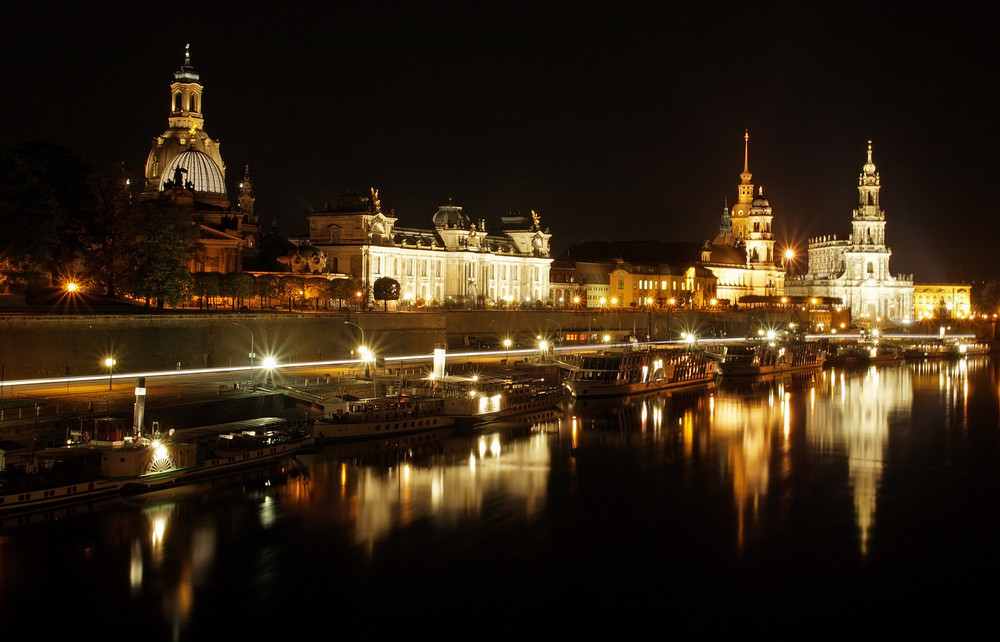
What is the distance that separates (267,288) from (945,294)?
115 metres

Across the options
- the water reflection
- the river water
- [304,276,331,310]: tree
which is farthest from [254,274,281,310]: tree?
the river water

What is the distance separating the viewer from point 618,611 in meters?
19.5

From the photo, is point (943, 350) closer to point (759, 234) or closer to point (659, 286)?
point (659, 286)

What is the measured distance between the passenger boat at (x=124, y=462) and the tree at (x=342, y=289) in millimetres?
29396

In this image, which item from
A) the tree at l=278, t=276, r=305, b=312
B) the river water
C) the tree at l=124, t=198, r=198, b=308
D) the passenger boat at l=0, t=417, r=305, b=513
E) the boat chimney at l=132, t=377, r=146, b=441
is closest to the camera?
the river water

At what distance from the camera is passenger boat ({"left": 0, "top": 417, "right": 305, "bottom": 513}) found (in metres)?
23.9

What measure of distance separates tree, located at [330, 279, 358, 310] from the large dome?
19780 millimetres

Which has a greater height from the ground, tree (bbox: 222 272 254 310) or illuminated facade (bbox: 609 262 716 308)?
illuminated facade (bbox: 609 262 716 308)

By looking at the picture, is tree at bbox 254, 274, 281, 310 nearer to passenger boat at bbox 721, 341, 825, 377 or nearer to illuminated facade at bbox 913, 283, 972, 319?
passenger boat at bbox 721, 341, 825, 377

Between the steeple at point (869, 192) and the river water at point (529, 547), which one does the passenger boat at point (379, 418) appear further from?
the steeple at point (869, 192)

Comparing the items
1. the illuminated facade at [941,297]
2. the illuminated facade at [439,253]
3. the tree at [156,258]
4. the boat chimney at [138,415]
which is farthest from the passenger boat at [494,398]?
the illuminated facade at [941,297]

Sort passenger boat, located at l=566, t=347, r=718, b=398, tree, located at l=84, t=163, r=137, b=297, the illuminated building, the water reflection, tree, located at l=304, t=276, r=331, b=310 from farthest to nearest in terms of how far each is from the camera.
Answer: the illuminated building → tree, located at l=304, t=276, r=331, b=310 → passenger boat, located at l=566, t=347, r=718, b=398 → tree, located at l=84, t=163, r=137, b=297 → the water reflection

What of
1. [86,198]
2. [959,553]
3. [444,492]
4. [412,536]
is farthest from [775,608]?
[86,198]

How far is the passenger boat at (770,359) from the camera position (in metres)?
62.8
